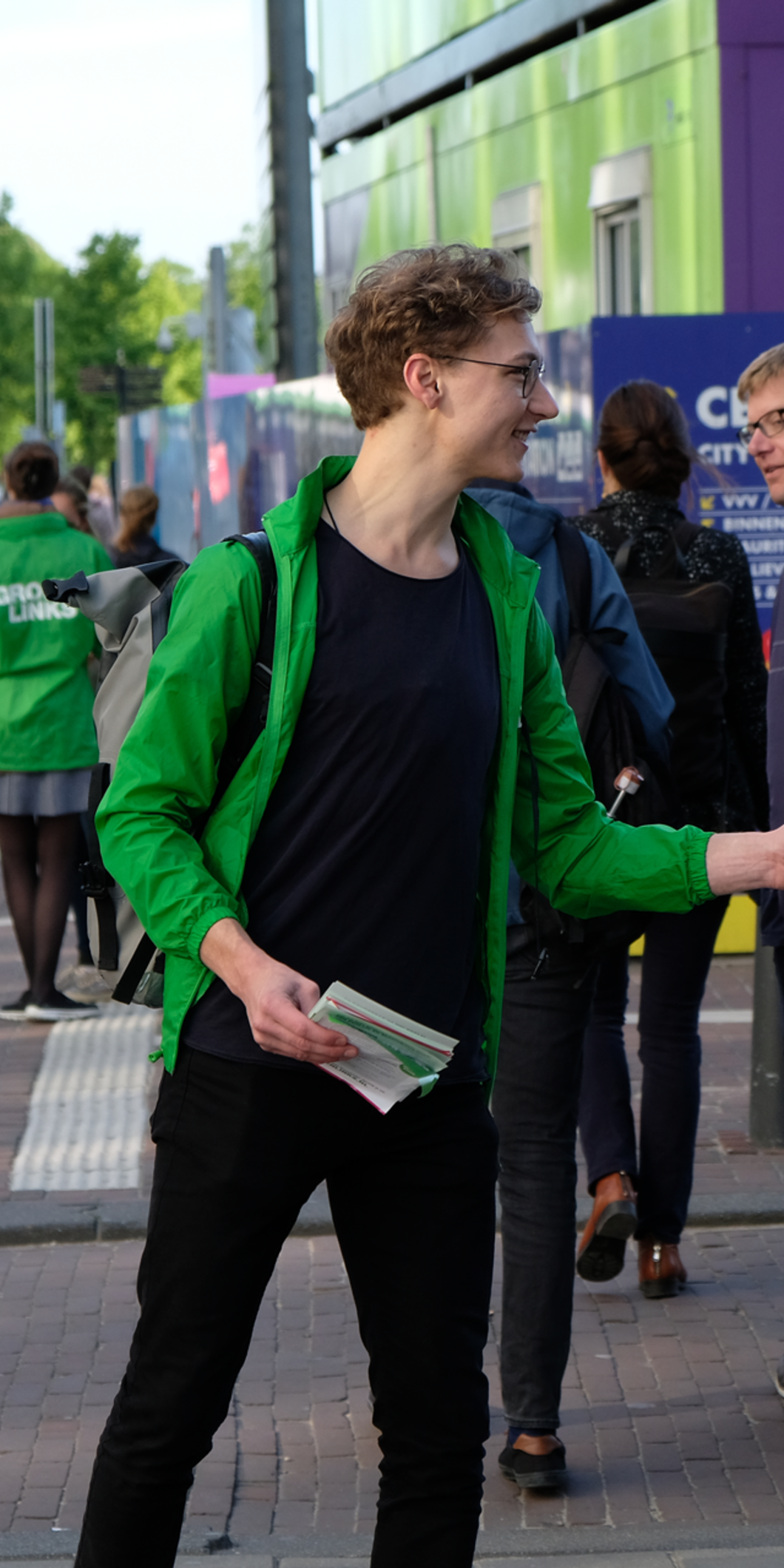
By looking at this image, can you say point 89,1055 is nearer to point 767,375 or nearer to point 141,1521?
point 767,375

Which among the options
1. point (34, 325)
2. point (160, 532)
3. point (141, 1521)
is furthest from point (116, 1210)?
point (34, 325)

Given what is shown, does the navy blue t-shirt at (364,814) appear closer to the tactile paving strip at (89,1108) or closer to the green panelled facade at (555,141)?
the tactile paving strip at (89,1108)

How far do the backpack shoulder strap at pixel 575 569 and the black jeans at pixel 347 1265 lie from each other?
1.34 m

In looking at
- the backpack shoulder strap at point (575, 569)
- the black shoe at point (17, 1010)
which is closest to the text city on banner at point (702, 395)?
the black shoe at point (17, 1010)

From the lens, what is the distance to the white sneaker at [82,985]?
8.88 m

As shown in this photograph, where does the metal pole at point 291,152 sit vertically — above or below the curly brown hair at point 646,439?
above

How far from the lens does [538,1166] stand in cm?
391

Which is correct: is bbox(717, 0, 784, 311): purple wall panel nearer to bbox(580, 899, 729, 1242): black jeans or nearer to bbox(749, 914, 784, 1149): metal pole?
bbox(749, 914, 784, 1149): metal pole

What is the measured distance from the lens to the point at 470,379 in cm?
272

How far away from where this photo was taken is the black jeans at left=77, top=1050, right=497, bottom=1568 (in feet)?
8.73

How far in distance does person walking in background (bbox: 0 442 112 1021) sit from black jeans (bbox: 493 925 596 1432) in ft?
14.5

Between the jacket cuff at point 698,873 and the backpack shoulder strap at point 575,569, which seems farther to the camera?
the backpack shoulder strap at point 575,569

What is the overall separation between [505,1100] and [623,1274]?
148cm

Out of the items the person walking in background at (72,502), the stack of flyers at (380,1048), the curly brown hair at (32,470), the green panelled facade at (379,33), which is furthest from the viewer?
the green panelled facade at (379,33)
